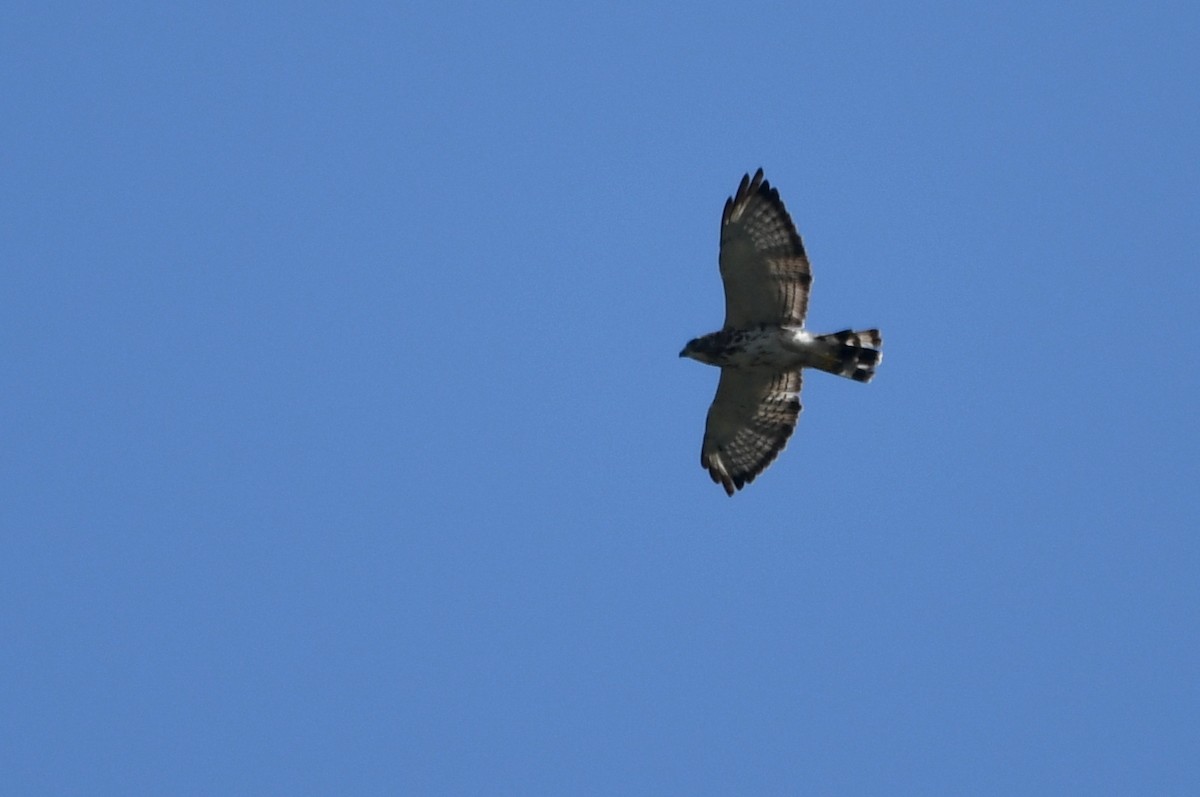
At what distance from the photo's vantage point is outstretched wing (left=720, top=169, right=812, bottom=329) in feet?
52.1

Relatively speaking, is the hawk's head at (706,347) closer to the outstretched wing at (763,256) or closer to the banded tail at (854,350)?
the outstretched wing at (763,256)

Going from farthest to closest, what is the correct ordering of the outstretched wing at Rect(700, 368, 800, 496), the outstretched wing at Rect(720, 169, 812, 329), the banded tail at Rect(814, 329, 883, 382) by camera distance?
the outstretched wing at Rect(700, 368, 800, 496) → the banded tail at Rect(814, 329, 883, 382) → the outstretched wing at Rect(720, 169, 812, 329)

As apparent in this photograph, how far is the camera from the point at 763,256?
15.9 m

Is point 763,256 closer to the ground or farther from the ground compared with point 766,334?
farther from the ground

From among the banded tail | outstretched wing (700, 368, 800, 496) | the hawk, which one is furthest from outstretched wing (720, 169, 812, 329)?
outstretched wing (700, 368, 800, 496)

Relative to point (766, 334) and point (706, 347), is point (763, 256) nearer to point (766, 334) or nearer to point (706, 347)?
point (766, 334)

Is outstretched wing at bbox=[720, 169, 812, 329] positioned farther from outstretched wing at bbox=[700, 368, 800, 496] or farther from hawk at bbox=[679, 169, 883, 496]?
outstretched wing at bbox=[700, 368, 800, 496]

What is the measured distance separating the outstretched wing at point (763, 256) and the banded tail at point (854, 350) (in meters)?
0.36

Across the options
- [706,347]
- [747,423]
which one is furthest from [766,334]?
[747,423]

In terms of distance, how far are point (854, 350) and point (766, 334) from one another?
2.76 feet

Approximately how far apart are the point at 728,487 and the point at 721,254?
2.67 meters

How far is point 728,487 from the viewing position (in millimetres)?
17438

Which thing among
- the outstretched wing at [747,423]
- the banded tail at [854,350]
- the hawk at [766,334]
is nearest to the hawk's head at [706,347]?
the hawk at [766,334]

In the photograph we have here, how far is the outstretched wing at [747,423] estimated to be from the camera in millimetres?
16969
